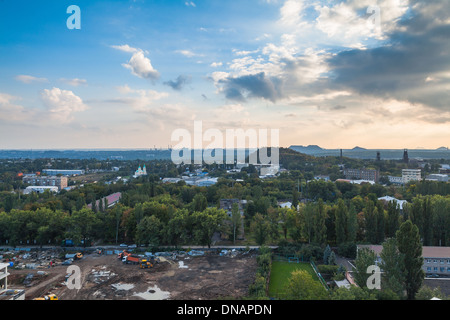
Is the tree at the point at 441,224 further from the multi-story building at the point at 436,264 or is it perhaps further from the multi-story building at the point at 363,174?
the multi-story building at the point at 363,174

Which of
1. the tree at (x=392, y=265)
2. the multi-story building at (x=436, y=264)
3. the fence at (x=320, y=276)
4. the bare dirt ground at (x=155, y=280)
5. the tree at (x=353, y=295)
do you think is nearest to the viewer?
the tree at (x=353, y=295)

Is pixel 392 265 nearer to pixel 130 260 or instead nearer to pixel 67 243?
pixel 130 260

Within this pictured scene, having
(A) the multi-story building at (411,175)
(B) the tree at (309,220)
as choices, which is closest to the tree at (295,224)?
(B) the tree at (309,220)

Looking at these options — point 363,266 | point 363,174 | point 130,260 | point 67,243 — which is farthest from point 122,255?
point 363,174

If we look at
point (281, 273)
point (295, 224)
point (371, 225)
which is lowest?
point (281, 273)

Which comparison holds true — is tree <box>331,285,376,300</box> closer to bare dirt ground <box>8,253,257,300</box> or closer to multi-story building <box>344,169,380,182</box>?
bare dirt ground <box>8,253,257,300</box>
